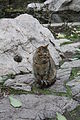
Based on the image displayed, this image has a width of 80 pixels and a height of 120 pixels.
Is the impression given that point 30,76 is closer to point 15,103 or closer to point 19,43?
point 19,43

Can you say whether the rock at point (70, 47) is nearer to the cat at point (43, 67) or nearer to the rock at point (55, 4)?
the cat at point (43, 67)

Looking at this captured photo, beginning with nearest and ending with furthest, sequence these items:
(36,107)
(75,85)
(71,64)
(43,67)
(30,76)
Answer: (36,107)
(43,67)
(75,85)
(30,76)
(71,64)

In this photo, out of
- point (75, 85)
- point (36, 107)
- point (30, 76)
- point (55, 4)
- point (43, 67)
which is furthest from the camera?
point (55, 4)

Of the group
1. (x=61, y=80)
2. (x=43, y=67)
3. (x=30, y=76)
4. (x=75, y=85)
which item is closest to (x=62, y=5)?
(x=30, y=76)

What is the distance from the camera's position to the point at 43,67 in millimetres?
5508

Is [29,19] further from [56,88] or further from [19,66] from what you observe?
[56,88]

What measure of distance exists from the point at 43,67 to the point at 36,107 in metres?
0.78

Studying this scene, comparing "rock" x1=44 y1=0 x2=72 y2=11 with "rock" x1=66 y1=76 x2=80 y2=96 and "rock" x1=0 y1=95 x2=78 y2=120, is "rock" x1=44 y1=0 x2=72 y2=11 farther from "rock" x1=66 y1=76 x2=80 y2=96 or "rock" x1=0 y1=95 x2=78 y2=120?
"rock" x1=0 y1=95 x2=78 y2=120

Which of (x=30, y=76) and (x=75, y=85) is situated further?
(x=30, y=76)

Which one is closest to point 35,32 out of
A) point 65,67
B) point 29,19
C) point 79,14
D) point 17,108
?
point 29,19

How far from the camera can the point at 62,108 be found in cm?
492

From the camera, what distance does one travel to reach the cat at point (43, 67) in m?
5.46

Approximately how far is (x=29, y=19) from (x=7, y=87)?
7.84ft

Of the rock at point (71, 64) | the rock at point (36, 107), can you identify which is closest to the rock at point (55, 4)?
the rock at point (71, 64)
